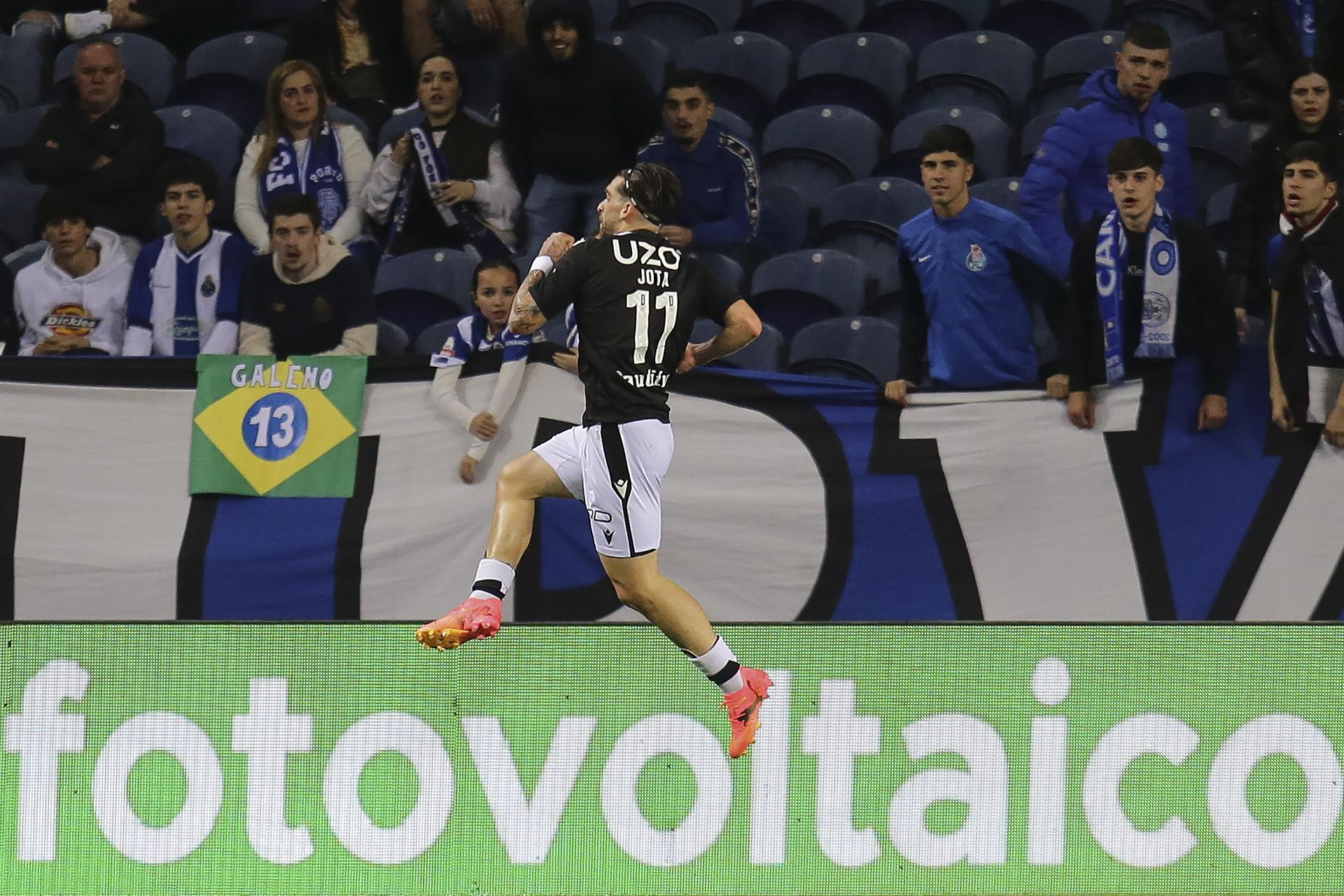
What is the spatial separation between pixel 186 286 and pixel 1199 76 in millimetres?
4715

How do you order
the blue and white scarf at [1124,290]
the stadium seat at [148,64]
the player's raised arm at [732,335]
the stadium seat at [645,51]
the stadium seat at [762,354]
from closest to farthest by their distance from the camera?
1. the player's raised arm at [732,335]
2. the blue and white scarf at [1124,290]
3. the stadium seat at [762,354]
4. the stadium seat at [645,51]
5. the stadium seat at [148,64]

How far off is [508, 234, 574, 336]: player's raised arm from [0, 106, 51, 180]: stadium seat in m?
4.56

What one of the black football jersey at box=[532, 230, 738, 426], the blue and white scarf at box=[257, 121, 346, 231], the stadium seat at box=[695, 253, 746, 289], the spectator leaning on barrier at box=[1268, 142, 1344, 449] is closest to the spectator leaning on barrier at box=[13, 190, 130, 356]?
the blue and white scarf at box=[257, 121, 346, 231]

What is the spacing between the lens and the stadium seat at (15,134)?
858 cm

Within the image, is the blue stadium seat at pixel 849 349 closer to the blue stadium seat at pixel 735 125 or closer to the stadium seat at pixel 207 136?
the blue stadium seat at pixel 735 125

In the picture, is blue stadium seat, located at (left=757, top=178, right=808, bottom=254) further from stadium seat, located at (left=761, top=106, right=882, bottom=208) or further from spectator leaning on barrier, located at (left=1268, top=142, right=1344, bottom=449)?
spectator leaning on barrier, located at (left=1268, top=142, right=1344, bottom=449)

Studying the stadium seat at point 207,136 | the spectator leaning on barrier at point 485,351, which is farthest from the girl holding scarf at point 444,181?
the stadium seat at point 207,136

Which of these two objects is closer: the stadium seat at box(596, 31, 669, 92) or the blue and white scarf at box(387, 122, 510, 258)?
the blue and white scarf at box(387, 122, 510, 258)

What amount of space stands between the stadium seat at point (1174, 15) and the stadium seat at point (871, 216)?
5.11 feet

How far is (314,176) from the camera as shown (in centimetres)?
778

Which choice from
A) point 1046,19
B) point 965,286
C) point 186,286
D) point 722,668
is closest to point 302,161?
point 186,286

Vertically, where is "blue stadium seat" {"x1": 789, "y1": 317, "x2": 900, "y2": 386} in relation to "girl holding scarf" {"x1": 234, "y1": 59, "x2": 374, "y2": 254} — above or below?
below

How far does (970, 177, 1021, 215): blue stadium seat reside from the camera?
7672 millimetres

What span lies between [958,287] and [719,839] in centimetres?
287
